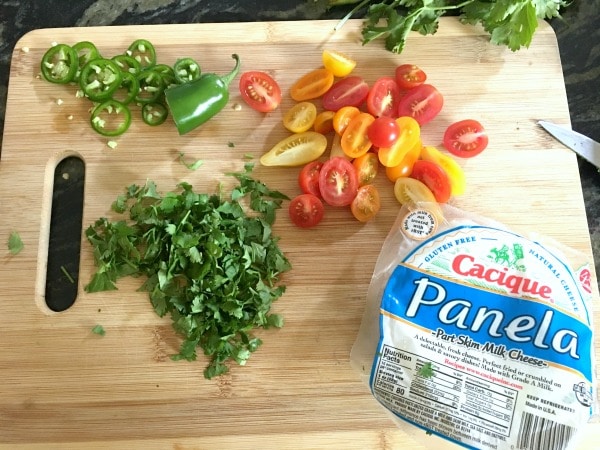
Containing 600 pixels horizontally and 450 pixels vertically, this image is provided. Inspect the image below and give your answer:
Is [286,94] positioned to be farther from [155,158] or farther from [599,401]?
[599,401]

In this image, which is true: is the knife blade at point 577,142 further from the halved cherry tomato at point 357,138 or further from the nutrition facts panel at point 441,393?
the nutrition facts panel at point 441,393

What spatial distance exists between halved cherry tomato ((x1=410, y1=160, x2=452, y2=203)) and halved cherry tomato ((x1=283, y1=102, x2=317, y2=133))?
14.6 inches

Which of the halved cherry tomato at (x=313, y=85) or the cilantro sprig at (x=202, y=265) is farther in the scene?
the halved cherry tomato at (x=313, y=85)

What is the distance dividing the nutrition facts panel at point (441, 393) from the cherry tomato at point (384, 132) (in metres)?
0.62

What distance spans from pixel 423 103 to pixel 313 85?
357 mm

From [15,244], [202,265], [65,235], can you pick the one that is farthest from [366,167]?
[15,244]

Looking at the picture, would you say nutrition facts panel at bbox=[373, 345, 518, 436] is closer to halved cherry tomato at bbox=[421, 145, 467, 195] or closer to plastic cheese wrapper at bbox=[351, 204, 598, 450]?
plastic cheese wrapper at bbox=[351, 204, 598, 450]

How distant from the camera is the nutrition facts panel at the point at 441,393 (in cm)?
150

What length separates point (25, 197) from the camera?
1823 millimetres

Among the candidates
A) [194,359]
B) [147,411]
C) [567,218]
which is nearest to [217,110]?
[194,359]

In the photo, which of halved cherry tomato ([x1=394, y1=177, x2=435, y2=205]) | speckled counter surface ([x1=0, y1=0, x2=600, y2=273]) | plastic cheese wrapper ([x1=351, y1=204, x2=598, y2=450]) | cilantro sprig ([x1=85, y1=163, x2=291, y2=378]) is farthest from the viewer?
speckled counter surface ([x1=0, y1=0, x2=600, y2=273])

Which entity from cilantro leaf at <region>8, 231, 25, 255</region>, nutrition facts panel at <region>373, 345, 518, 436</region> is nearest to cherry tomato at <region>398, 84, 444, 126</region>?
nutrition facts panel at <region>373, 345, 518, 436</region>

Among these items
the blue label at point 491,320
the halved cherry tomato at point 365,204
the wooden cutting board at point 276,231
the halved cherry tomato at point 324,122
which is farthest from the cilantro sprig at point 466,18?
the blue label at point 491,320

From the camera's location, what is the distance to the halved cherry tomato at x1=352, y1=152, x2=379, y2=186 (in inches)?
71.7
